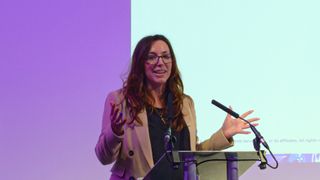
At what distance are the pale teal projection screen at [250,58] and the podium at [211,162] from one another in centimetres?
120

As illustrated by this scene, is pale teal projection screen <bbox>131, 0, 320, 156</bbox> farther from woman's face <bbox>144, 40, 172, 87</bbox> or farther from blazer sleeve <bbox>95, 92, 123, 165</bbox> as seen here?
blazer sleeve <bbox>95, 92, 123, 165</bbox>

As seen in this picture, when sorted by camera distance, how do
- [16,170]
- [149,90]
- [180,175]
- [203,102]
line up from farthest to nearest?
[203,102], [16,170], [149,90], [180,175]

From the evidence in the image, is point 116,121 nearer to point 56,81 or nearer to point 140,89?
point 140,89

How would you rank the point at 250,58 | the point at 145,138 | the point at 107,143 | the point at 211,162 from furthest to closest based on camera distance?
1. the point at 250,58
2. the point at 145,138
3. the point at 107,143
4. the point at 211,162

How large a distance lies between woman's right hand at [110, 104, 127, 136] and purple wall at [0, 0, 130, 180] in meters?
0.95

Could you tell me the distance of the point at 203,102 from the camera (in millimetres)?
3139

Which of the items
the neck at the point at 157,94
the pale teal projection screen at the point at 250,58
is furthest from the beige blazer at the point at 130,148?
the pale teal projection screen at the point at 250,58

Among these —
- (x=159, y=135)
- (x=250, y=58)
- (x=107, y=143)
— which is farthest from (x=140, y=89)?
(x=250, y=58)

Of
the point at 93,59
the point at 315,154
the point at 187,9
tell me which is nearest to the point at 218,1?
the point at 187,9

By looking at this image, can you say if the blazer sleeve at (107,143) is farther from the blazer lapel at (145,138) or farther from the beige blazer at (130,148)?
the blazer lapel at (145,138)

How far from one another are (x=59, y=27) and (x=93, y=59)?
0.27 metres

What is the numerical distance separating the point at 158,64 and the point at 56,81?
84 centimetres

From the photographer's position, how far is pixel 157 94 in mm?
2510

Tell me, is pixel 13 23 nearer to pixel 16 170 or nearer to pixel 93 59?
pixel 93 59
